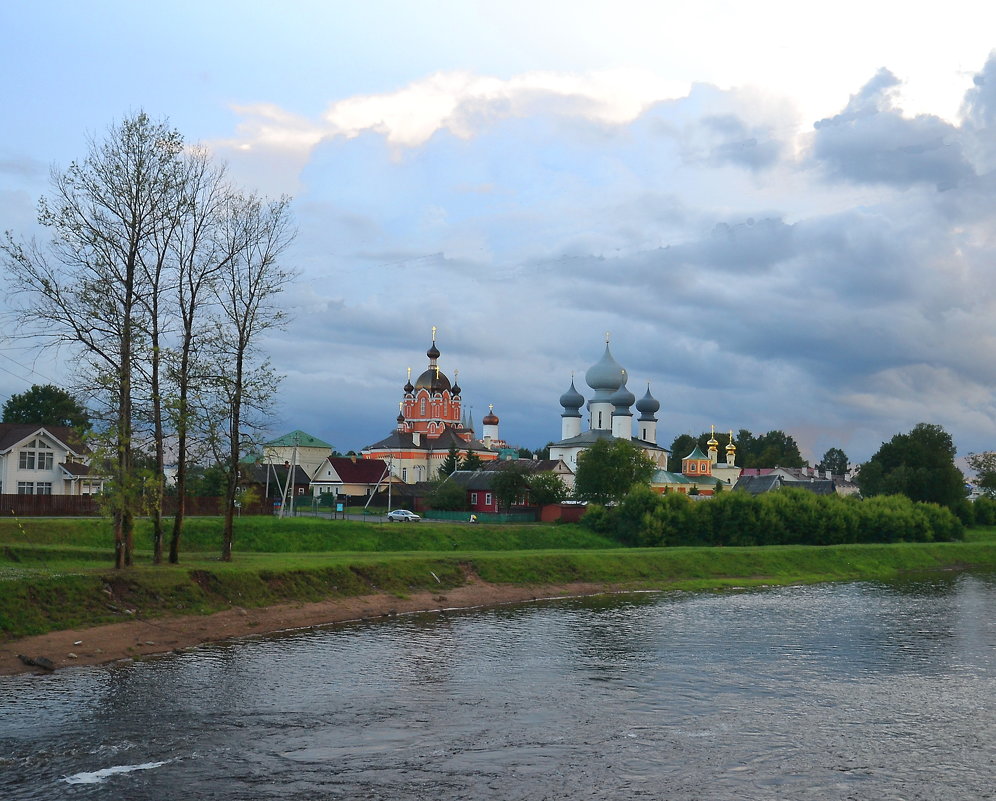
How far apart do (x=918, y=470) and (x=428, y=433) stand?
239 feet

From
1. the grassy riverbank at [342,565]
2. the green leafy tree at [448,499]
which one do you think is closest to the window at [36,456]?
the grassy riverbank at [342,565]

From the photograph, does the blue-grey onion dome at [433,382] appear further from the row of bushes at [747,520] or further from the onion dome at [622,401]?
the row of bushes at [747,520]

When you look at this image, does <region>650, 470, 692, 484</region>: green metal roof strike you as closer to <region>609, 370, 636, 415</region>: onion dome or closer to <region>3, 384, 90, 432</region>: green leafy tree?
<region>609, 370, 636, 415</region>: onion dome

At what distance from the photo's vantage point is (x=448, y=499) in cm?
9644

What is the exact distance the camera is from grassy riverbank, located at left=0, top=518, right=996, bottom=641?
105 feet

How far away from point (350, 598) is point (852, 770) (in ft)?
78.4

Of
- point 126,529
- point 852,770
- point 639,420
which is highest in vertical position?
point 639,420

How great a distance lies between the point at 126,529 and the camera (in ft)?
118

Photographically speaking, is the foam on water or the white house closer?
the foam on water

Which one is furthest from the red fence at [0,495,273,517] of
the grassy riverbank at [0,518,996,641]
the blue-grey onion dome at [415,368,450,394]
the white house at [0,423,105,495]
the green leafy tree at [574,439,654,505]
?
the blue-grey onion dome at [415,368,450,394]

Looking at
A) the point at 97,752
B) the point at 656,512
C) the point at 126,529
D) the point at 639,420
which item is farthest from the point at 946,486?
the point at 97,752

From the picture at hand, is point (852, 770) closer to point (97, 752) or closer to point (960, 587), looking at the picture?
point (97, 752)

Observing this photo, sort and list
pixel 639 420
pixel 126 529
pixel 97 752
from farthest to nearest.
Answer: pixel 639 420 → pixel 126 529 → pixel 97 752

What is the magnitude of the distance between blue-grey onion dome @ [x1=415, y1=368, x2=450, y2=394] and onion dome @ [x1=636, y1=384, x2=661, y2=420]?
98.3 feet
